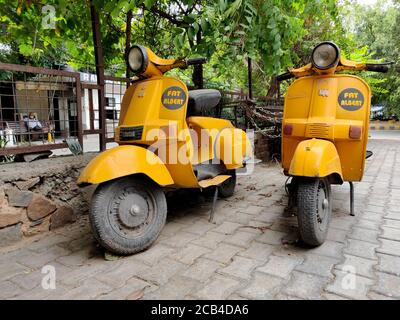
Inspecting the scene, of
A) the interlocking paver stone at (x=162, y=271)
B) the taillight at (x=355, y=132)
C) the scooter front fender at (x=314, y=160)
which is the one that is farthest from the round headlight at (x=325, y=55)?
the interlocking paver stone at (x=162, y=271)

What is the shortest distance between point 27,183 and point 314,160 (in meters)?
2.27

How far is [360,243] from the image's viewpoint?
2375 millimetres

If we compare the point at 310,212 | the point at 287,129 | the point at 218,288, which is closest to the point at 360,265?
the point at 310,212

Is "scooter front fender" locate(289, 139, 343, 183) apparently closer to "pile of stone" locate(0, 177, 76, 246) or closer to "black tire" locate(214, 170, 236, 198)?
"black tire" locate(214, 170, 236, 198)

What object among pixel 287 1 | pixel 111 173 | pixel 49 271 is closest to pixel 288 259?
pixel 111 173

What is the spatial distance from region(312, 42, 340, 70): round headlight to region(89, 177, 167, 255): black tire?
5.51 feet

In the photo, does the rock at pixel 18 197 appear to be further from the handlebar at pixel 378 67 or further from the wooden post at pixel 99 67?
the handlebar at pixel 378 67

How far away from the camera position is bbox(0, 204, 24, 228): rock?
2.32 m

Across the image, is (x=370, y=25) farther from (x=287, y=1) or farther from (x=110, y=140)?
(x=110, y=140)

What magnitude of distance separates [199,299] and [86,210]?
1713mm

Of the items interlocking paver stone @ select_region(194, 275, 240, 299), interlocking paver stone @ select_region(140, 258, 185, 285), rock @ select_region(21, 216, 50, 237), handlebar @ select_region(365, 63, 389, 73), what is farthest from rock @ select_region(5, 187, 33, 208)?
handlebar @ select_region(365, 63, 389, 73)

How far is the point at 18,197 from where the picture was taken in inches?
95.6

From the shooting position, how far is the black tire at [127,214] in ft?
6.71

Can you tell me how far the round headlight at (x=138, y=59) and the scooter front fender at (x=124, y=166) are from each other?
2.26 ft
